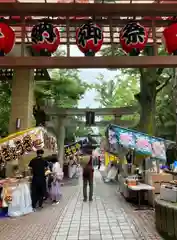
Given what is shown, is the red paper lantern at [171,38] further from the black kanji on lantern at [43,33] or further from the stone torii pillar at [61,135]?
the stone torii pillar at [61,135]

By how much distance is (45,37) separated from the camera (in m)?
5.56

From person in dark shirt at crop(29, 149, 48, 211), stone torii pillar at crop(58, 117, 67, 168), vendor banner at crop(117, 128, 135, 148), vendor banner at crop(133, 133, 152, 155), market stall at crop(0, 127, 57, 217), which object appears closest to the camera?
market stall at crop(0, 127, 57, 217)

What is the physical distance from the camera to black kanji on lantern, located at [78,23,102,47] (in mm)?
5594

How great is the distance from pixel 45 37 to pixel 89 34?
0.85 m

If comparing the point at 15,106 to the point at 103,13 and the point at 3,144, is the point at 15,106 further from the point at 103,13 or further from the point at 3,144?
the point at 103,13

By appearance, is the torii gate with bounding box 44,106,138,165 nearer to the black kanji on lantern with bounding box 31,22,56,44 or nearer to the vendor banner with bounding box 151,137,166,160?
the vendor banner with bounding box 151,137,166,160

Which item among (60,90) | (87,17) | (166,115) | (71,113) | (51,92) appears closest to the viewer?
(87,17)

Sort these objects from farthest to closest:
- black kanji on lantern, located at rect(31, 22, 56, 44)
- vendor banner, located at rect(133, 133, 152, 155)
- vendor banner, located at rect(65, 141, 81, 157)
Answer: vendor banner, located at rect(65, 141, 81, 157) → vendor banner, located at rect(133, 133, 152, 155) → black kanji on lantern, located at rect(31, 22, 56, 44)

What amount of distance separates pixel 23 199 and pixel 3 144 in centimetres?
187

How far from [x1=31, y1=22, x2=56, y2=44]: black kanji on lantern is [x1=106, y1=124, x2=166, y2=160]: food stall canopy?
6126mm

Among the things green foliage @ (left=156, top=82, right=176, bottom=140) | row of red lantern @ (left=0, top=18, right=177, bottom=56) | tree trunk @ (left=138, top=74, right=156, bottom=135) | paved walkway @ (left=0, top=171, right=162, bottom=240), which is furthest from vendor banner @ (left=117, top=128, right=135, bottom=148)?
green foliage @ (left=156, top=82, right=176, bottom=140)

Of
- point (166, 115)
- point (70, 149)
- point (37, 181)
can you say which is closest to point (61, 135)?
point (70, 149)

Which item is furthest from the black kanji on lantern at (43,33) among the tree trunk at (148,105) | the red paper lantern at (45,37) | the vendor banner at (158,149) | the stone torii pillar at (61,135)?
the stone torii pillar at (61,135)

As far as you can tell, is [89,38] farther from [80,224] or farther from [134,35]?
[80,224]
